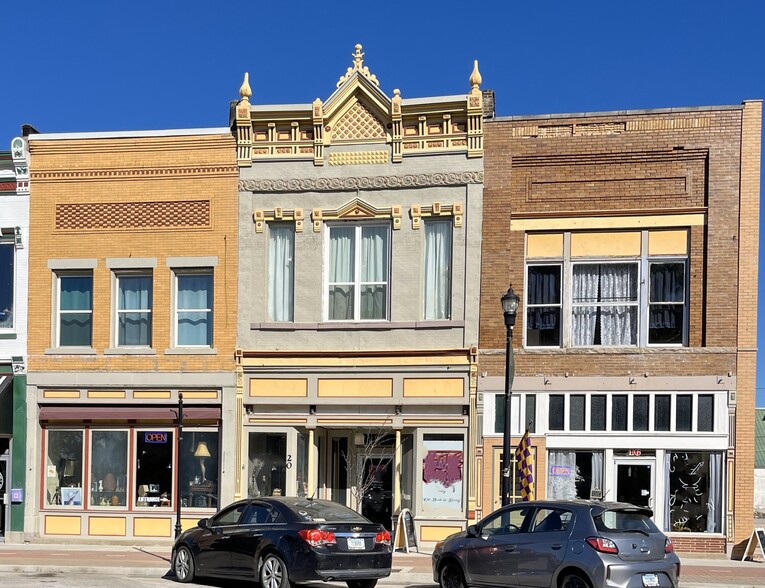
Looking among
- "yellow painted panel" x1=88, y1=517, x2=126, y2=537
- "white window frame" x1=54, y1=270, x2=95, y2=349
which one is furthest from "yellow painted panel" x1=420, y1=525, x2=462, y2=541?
"white window frame" x1=54, y1=270, x2=95, y2=349

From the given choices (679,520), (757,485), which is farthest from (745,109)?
(757,485)

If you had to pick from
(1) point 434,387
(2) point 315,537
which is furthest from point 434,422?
(2) point 315,537

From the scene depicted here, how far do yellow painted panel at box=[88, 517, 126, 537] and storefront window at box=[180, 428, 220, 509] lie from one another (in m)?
1.46

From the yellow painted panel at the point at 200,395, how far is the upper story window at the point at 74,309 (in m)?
2.70

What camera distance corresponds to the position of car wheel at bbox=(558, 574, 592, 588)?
14.6 meters

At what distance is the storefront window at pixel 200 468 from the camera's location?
82.2ft

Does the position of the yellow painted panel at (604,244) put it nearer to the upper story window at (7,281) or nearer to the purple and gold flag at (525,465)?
the purple and gold flag at (525,465)

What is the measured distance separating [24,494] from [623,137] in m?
15.3

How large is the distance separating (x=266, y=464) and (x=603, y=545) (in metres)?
11.8

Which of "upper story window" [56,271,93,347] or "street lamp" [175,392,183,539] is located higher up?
"upper story window" [56,271,93,347]

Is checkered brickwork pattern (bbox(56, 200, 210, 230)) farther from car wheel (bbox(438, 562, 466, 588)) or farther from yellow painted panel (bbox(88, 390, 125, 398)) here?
car wheel (bbox(438, 562, 466, 588))

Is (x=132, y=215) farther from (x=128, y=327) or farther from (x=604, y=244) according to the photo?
(x=604, y=244)

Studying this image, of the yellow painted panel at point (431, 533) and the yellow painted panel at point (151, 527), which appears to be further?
the yellow painted panel at point (151, 527)

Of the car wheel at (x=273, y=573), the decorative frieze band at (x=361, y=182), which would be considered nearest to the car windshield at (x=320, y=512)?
the car wheel at (x=273, y=573)
